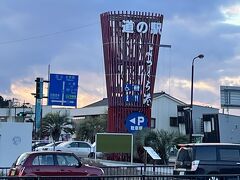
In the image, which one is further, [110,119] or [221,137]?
[221,137]

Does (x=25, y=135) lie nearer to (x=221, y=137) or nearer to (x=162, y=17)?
(x=162, y=17)

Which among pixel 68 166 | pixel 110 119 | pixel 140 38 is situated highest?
pixel 140 38

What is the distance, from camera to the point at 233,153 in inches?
739

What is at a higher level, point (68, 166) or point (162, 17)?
point (162, 17)

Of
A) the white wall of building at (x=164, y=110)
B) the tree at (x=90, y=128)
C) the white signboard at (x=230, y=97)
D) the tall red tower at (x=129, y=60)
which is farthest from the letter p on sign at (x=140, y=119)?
the white signboard at (x=230, y=97)

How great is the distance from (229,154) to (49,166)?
6429 mm

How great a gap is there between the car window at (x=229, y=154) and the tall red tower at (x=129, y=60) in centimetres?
1960

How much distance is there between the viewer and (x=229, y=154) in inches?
737

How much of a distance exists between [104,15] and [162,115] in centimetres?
3782

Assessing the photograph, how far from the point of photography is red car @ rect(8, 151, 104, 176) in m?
17.9

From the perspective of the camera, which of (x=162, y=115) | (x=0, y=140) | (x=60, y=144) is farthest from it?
(x=162, y=115)

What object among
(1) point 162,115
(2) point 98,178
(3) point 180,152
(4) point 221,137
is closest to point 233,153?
(3) point 180,152

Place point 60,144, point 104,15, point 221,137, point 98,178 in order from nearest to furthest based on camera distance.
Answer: point 98,178
point 104,15
point 60,144
point 221,137

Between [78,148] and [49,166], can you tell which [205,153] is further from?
[78,148]
